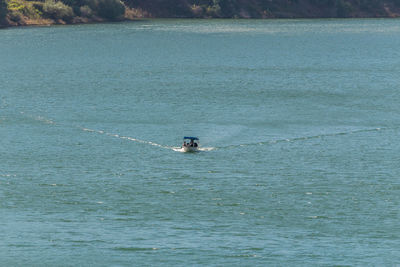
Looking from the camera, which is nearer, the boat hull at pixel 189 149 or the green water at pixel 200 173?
the green water at pixel 200 173

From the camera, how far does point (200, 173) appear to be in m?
85.0

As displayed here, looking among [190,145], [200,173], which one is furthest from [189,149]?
[200,173]

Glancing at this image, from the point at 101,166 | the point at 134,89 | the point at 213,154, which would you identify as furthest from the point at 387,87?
the point at 101,166

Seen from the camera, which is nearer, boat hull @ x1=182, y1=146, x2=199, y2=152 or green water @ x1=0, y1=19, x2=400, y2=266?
green water @ x1=0, y1=19, x2=400, y2=266

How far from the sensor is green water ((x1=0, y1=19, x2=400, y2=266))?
64.8m

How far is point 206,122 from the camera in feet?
364

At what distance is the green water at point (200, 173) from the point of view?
6481cm

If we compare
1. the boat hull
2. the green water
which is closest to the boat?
the boat hull

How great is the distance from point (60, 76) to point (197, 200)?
92603 millimetres

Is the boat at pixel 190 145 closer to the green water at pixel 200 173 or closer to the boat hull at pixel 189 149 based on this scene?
the boat hull at pixel 189 149

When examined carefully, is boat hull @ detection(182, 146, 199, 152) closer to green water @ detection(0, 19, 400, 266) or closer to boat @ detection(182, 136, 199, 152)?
boat @ detection(182, 136, 199, 152)

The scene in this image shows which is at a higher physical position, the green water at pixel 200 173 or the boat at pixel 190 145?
the boat at pixel 190 145

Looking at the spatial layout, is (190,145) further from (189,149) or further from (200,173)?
(200,173)

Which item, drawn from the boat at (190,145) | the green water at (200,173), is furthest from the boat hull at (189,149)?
the green water at (200,173)
